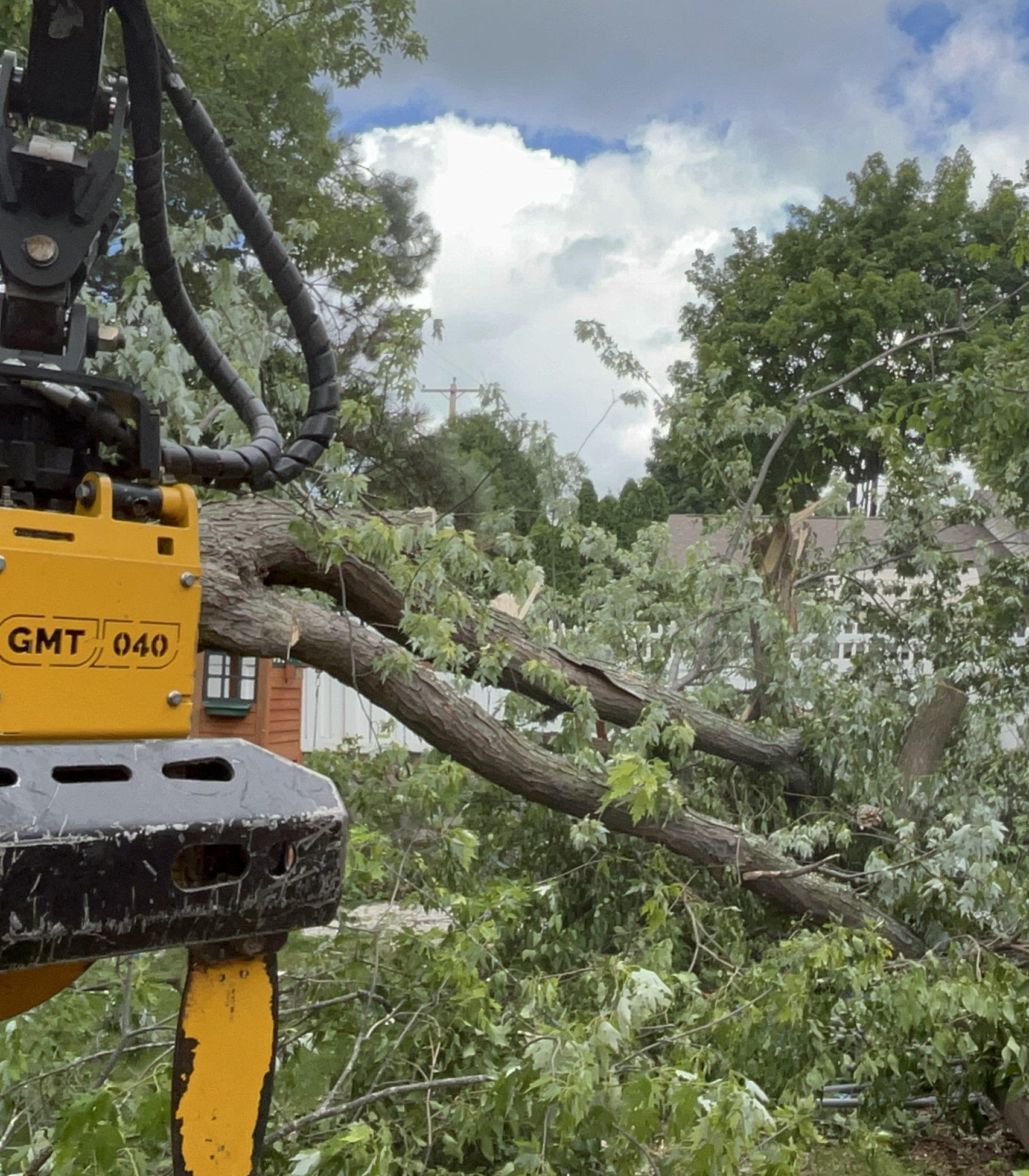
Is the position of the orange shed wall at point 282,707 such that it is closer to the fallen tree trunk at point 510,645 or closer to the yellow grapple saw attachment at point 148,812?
the fallen tree trunk at point 510,645

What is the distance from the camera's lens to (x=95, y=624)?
1.49 m

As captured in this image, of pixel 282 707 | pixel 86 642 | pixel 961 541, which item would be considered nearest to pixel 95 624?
pixel 86 642

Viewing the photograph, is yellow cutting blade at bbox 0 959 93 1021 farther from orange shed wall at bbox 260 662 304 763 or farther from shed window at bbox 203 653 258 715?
shed window at bbox 203 653 258 715

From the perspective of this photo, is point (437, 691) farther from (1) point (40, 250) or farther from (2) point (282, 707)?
(2) point (282, 707)

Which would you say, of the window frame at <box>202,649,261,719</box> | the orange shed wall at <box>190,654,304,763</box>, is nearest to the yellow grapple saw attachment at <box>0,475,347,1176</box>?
the orange shed wall at <box>190,654,304,763</box>

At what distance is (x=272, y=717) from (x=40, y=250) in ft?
37.7

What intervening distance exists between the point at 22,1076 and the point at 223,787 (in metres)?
2.04

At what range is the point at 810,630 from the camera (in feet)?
19.8

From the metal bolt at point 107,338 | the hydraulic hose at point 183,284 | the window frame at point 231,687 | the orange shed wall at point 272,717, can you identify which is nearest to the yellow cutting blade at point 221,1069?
the hydraulic hose at point 183,284

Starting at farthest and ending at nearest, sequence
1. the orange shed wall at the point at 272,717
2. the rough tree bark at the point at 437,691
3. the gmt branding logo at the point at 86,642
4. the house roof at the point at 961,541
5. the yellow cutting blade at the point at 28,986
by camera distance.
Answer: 1. the orange shed wall at the point at 272,717
2. the house roof at the point at 961,541
3. the rough tree bark at the point at 437,691
4. the yellow cutting blade at the point at 28,986
5. the gmt branding logo at the point at 86,642

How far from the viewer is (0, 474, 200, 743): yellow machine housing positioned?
4.66 feet

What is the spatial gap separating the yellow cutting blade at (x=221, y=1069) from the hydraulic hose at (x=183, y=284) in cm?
79

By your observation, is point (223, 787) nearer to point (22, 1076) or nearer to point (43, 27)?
point (43, 27)

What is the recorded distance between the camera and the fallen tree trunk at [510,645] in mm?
3930
